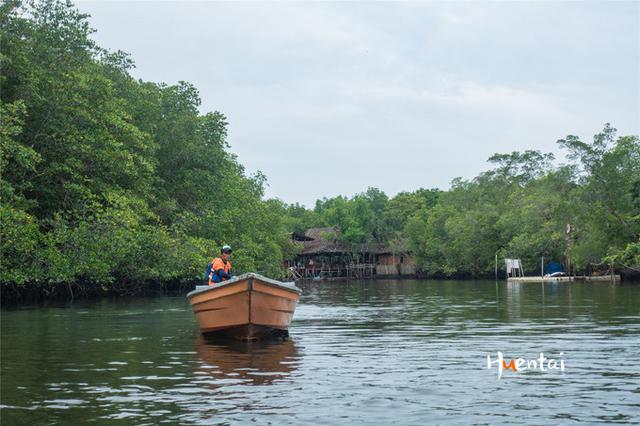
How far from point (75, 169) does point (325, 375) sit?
24260 millimetres

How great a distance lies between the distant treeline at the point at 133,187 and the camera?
102 ft

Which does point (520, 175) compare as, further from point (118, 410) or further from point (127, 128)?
point (118, 410)

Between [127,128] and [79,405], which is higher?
[127,128]

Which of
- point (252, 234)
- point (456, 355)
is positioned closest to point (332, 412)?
point (456, 355)

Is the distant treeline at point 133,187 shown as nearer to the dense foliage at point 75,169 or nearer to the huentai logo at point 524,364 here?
the dense foliage at point 75,169

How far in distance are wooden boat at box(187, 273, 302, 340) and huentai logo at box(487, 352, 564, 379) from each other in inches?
193

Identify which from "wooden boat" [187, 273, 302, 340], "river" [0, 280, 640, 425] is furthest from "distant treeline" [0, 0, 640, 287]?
"wooden boat" [187, 273, 302, 340]

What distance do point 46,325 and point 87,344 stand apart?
552 centimetres

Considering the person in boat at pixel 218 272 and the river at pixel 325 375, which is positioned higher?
the person in boat at pixel 218 272

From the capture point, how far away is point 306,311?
97.5 ft

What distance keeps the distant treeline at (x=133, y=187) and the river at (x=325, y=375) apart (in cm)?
952

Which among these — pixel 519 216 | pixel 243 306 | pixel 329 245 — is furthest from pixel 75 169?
pixel 329 245

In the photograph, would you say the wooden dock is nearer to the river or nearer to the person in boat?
the river

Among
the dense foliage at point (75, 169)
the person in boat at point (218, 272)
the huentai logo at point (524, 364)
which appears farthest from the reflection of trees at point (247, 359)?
the dense foliage at point (75, 169)
